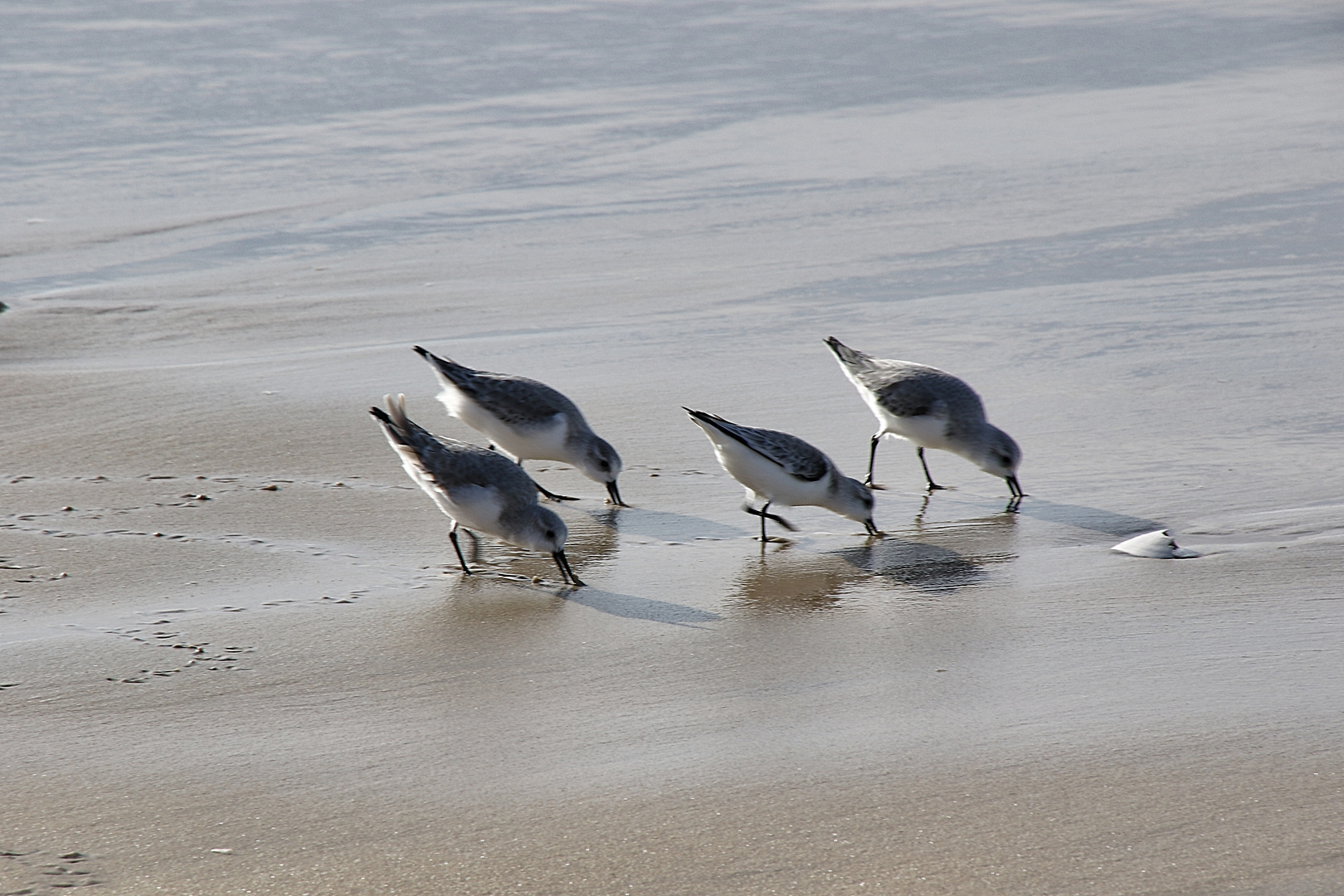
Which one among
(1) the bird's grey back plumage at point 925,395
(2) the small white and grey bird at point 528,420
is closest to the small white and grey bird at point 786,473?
(2) the small white and grey bird at point 528,420

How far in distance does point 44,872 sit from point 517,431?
12.0ft

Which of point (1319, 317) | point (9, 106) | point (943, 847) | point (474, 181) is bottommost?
point (943, 847)

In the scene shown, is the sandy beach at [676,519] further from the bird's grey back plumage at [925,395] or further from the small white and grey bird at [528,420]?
the bird's grey back plumage at [925,395]

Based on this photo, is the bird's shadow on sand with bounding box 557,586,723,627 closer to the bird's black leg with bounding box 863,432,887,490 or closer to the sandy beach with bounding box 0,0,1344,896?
the sandy beach with bounding box 0,0,1344,896

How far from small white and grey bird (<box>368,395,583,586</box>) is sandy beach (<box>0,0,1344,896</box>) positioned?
16 cm

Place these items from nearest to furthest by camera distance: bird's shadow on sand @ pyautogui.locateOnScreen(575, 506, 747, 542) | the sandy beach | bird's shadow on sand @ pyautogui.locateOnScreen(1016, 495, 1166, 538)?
the sandy beach < bird's shadow on sand @ pyautogui.locateOnScreen(1016, 495, 1166, 538) < bird's shadow on sand @ pyautogui.locateOnScreen(575, 506, 747, 542)

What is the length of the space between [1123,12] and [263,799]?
21.2m

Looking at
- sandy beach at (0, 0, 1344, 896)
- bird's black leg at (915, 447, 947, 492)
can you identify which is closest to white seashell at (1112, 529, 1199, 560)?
sandy beach at (0, 0, 1344, 896)

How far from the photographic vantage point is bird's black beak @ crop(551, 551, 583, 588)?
17.6ft

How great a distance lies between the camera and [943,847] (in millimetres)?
3279

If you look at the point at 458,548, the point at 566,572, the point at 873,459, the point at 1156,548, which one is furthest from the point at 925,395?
the point at 458,548

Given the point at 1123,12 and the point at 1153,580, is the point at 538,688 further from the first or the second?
the point at 1123,12

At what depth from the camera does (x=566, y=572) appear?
5.38 meters

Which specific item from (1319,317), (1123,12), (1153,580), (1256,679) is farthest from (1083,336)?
(1123,12)
